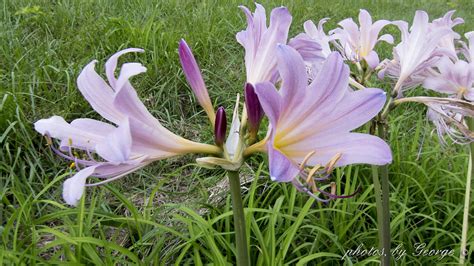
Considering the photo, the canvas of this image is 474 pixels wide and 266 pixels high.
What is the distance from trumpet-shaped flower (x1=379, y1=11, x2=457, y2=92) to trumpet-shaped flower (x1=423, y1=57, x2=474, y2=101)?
0.08 ft

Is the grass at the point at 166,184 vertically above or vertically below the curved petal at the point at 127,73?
below

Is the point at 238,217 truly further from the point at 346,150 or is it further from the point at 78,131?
the point at 78,131

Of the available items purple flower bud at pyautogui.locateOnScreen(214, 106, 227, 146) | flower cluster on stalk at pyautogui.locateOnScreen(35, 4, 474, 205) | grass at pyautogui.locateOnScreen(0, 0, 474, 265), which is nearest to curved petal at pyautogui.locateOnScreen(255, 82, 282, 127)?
flower cluster on stalk at pyautogui.locateOnScreen(35, 4, 474, 205)

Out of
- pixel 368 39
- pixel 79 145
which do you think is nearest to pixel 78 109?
pixel 368 39

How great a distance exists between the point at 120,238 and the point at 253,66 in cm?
157

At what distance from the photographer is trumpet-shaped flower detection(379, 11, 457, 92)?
3.90ft

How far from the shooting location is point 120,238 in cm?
220

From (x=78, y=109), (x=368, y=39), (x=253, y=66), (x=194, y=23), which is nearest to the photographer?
(x=253, y=66)

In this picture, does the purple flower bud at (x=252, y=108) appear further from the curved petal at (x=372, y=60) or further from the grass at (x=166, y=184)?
the grass at (x=166, y=184)

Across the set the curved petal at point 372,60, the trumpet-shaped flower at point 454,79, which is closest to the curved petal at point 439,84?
the trumpet-shaped flower at point 454,79

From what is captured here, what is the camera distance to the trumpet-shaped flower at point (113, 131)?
708 millimetres

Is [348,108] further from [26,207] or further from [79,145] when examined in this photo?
[26,207]

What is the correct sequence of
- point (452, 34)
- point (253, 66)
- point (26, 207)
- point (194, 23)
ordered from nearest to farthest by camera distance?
point (253, 66) < point (452, 34) < point (26, 207) < point (194, 23)

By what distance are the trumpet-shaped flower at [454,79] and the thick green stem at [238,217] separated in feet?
2.55
